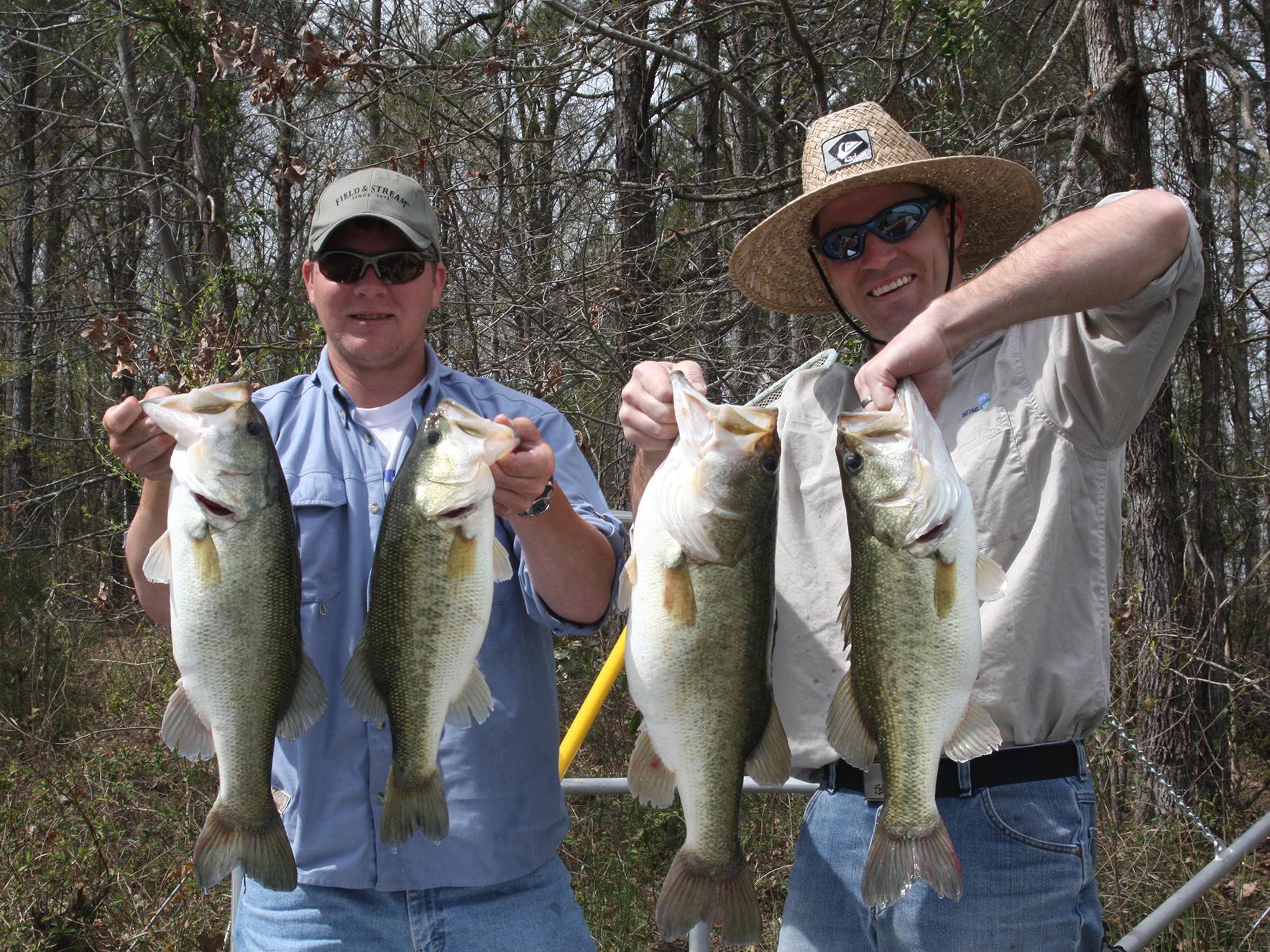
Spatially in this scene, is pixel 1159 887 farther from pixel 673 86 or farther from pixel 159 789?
pixel 673 86

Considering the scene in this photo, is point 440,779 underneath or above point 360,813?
above

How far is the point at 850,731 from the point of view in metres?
2.41

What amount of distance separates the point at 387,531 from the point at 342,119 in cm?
772

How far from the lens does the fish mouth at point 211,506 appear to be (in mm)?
2348

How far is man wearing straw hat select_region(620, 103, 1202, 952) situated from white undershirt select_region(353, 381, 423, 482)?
70 cm

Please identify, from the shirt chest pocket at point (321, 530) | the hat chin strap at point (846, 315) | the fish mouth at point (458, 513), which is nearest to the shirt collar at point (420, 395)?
the shirt chest pocket at point (321, 530)

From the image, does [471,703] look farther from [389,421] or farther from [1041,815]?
[1041,815]

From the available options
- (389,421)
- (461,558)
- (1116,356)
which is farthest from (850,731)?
(389,421)

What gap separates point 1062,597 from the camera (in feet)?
8.32

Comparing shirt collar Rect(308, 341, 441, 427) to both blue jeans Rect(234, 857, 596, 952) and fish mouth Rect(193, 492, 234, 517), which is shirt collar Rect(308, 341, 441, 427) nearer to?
fish mouth Rect(193, 492, 234, 517)

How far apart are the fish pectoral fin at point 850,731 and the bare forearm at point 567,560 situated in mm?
674

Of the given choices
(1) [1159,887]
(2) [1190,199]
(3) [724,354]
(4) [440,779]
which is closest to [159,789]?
(3) [724,354]

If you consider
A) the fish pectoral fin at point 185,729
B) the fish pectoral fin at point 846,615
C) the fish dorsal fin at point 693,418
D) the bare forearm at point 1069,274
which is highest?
the bare forearm at point 1069,274

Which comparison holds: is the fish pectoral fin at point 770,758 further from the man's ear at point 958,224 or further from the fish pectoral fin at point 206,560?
the man's ear at point 958,224
